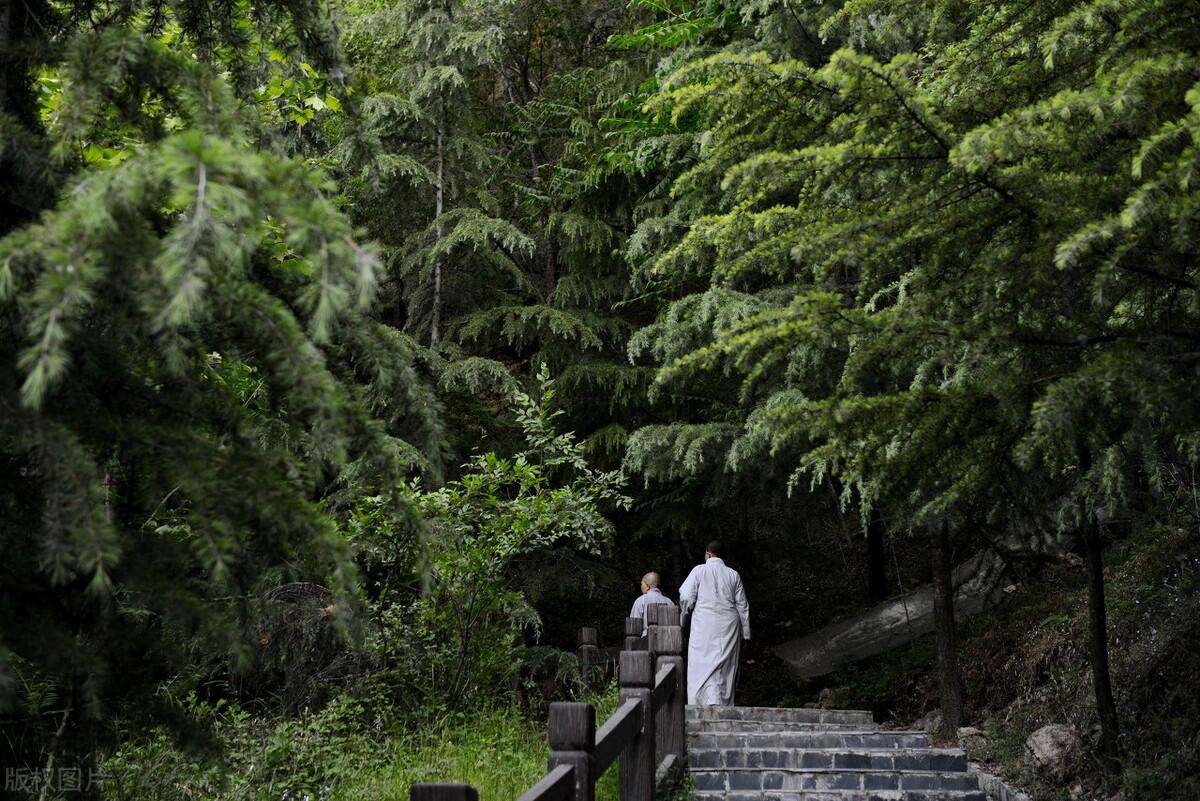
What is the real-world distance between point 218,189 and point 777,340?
302cm

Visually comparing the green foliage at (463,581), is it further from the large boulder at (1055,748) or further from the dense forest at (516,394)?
the large boulder at (1055,748)

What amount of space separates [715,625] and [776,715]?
1114mm

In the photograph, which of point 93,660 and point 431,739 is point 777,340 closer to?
point 93,660

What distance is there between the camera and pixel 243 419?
3076mm

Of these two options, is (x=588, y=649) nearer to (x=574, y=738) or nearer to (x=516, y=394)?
(x=516, y=394)

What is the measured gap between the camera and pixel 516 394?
9852 millimetres

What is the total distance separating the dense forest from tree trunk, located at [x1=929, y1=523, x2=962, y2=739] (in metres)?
0.04

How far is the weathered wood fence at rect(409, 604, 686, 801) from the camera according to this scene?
3607 mm

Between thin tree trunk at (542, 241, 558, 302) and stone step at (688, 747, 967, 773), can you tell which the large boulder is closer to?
stone step at (688, 747, 967, 773)

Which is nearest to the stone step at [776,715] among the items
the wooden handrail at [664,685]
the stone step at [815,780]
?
the stone step at [815,780]

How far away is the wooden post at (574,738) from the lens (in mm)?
3955

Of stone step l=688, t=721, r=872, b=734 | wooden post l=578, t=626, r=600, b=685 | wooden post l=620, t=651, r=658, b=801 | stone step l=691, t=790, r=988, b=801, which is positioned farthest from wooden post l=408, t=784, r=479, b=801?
wooden post l=578, t=626, r=600, b=685

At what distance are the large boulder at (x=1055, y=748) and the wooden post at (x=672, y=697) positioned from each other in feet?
9.20

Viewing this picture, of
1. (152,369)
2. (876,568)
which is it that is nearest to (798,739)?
(152,369)
